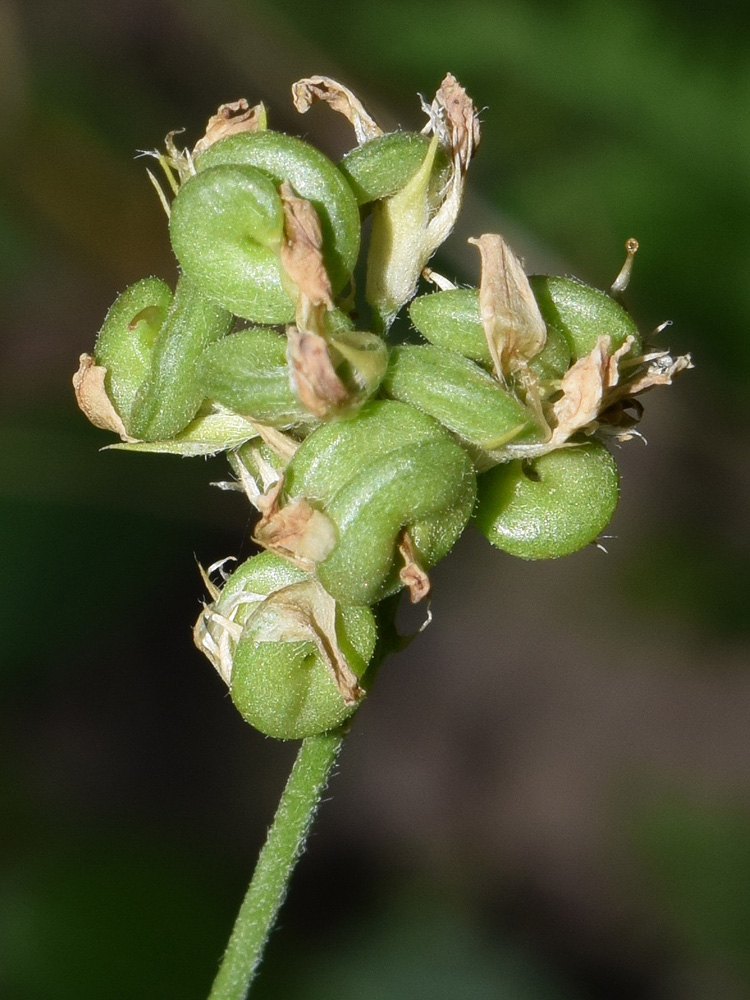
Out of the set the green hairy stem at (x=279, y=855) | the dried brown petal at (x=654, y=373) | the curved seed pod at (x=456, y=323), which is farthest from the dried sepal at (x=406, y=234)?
the green hairy stem at (x=279, y=855)

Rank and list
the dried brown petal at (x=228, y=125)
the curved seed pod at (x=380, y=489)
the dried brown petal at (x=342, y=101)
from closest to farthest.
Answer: the curved seed pod at (x=380, y=489) < the dried brown petal at (x=228, y=125) < the dried brown petal at (x=342, y=101)

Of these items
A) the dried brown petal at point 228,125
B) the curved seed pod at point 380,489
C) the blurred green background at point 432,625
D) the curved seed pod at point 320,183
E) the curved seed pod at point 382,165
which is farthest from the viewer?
the blurred green background at point 432,625

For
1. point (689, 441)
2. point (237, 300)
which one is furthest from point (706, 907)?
point (237, 300)

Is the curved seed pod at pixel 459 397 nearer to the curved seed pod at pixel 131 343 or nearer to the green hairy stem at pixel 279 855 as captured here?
the curved seed pod at pixel 131 343

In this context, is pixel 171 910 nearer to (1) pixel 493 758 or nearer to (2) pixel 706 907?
(2) pixel 706 907

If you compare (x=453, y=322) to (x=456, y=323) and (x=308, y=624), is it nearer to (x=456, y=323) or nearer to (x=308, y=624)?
(x=456, y=323)

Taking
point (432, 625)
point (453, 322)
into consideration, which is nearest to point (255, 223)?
point (453, 322)

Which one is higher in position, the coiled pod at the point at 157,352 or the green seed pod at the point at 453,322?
the green seed pod at the point at 453,322
